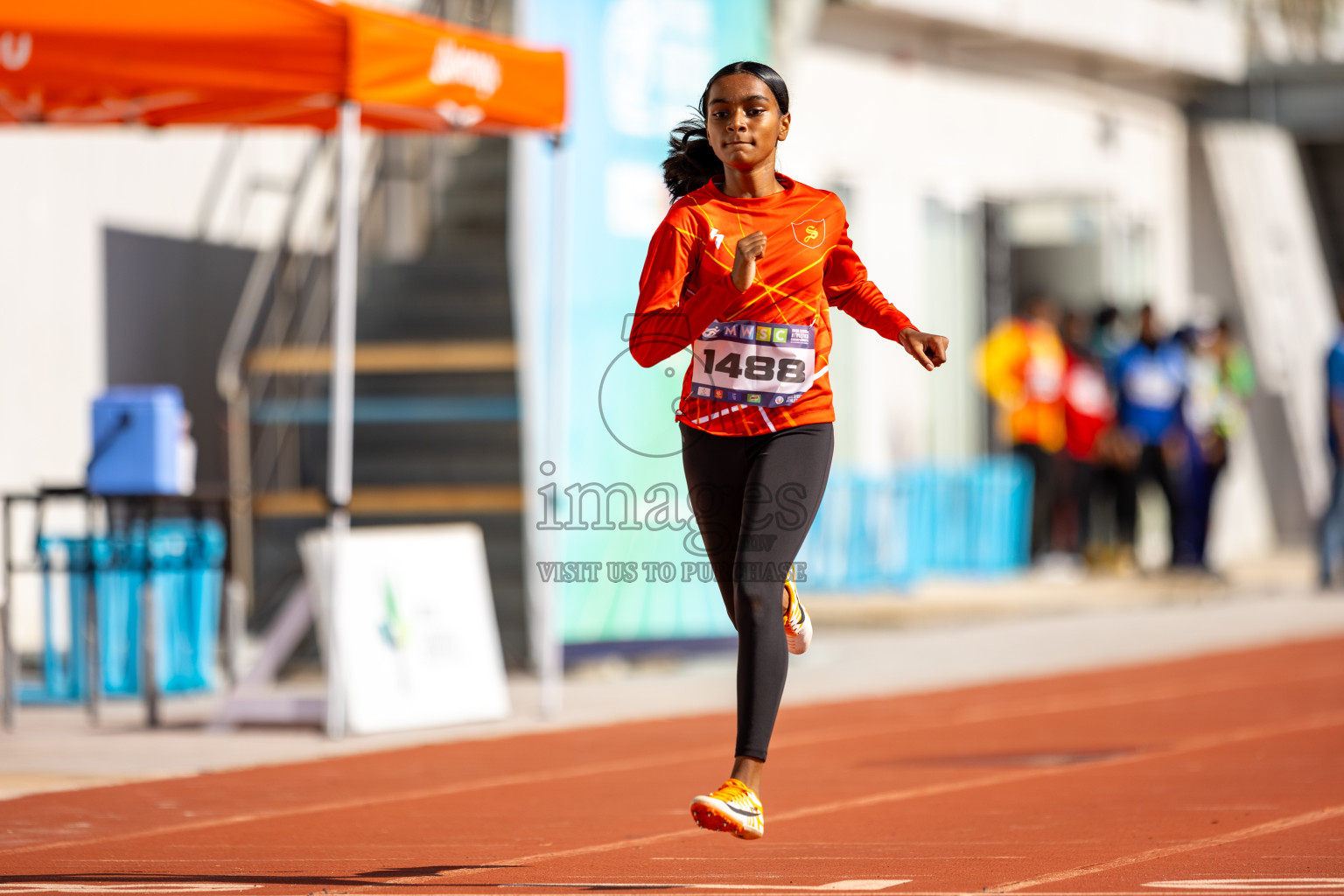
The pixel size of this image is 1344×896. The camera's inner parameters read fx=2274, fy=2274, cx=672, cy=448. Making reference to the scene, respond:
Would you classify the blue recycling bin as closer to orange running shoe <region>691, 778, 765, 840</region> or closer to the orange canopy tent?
the orange canopy tent

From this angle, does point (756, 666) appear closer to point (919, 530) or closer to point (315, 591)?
point (315, 591)

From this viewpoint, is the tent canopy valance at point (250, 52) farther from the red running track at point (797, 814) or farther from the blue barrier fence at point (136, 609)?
the red running track at point (797, 814)

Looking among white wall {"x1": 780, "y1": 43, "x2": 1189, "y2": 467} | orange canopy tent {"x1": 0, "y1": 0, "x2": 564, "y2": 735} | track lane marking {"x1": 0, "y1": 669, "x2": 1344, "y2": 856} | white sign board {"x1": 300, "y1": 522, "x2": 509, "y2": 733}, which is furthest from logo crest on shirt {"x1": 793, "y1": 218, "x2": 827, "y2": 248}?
white wall {"x1": 780, "y1": 43, "x2": 1189, "y2": 467}

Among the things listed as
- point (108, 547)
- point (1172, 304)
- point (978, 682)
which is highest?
point (1172, 304)

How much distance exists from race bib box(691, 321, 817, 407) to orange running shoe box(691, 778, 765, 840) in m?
1.04

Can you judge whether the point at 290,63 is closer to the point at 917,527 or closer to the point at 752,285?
the point at 752,285

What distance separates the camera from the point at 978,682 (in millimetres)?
12594

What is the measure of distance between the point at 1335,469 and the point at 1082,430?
2.19 metres

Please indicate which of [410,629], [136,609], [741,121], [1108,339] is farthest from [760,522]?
[1108,339]

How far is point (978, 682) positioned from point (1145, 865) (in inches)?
250

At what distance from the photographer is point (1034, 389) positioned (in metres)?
18.8

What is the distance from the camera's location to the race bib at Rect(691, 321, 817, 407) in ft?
20.0

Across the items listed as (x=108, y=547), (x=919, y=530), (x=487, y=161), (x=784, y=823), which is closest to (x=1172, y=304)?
(x=919, y=530)

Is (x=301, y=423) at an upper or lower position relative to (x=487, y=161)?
lower
